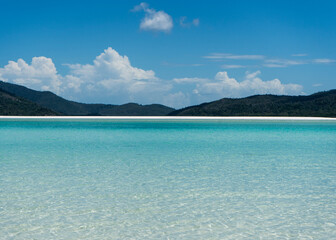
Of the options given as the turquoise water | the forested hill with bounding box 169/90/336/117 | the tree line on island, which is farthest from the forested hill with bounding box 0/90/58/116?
the turquoise water

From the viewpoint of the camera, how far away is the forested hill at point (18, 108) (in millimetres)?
110688

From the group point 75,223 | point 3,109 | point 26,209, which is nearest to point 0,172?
point 26,209

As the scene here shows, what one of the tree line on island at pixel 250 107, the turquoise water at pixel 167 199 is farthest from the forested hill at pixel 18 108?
the turquoise water at pixel 167 199

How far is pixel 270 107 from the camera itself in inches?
4828

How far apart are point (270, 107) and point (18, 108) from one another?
257ft

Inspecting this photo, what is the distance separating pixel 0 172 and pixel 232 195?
7.95 m

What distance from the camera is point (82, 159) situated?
54.3ft

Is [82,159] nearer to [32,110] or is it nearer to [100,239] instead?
[100,239]

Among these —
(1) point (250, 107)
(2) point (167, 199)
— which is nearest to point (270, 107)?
(1) point (250, 107)

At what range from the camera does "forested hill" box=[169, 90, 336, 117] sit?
110688mm

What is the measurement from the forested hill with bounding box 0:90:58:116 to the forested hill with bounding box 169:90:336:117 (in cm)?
4658

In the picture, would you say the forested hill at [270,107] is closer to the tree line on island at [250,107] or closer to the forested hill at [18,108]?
the tree line on island at [250,107]

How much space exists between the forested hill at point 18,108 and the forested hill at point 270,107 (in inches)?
1834

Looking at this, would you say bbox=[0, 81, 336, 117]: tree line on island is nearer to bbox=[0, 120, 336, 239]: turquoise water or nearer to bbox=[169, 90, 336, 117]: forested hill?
bbox=[169, 90, 336, 117]: forested hill
